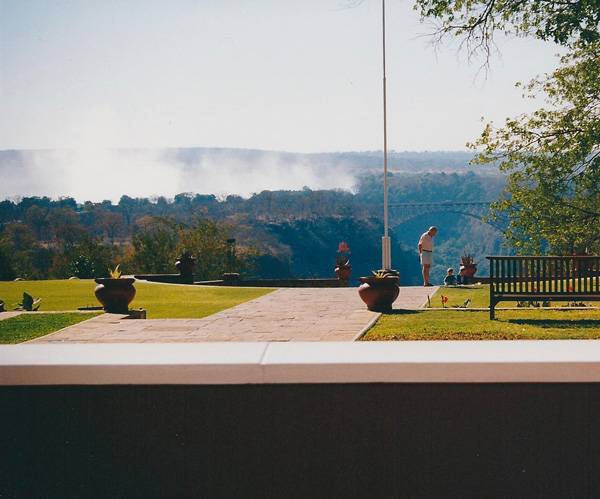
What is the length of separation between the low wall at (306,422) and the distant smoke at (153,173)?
244 feet

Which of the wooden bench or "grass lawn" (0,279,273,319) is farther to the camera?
"grass lawn" (0,279,273,319)

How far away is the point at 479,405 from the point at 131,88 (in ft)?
162

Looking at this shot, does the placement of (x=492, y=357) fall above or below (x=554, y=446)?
above

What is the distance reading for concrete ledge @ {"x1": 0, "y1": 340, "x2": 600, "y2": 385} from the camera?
90.4 inches

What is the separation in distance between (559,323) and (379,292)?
97.0 inches

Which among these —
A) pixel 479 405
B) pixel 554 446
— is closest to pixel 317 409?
pixel 479 405

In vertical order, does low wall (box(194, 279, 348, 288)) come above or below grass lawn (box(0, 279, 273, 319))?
below

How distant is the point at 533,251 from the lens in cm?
1734

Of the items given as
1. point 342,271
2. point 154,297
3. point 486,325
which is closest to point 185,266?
point 342,271

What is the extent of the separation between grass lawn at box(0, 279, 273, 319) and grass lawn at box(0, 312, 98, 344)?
1325 mm

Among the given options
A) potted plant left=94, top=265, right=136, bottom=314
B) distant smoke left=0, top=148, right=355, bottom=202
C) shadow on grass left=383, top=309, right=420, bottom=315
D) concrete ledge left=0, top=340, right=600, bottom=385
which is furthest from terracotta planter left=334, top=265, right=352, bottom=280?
distant smoke left=0, top=148, right=355, bottom=202

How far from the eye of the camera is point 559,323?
891 cm

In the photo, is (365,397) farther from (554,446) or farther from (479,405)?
(554,446)

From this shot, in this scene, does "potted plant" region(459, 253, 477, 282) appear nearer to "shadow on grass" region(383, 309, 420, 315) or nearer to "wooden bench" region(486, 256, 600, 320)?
"shadow on grass" region(383, 309, 420, 315)
